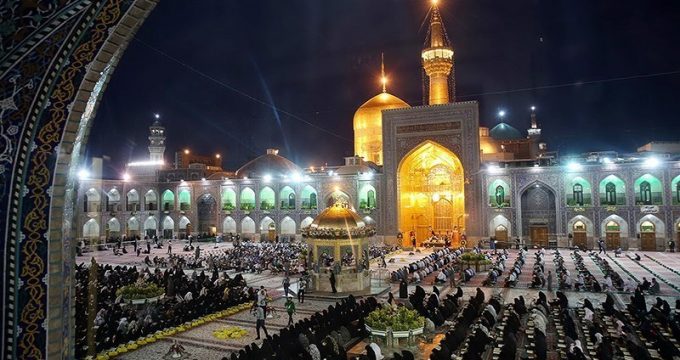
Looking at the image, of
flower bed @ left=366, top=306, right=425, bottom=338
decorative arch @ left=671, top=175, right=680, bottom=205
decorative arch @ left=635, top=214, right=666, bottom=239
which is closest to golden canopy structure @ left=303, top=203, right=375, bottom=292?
flower bed @ left=366, top=306, right=425, bottom=338

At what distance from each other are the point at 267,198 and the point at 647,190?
25.9m

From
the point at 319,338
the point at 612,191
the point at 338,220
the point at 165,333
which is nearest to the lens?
the point at 319,338

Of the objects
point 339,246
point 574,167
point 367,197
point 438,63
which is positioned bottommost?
point 339,246

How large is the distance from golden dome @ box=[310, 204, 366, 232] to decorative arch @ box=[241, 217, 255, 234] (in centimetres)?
2207

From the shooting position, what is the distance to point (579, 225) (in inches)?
1102

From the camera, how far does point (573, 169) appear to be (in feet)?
91.4

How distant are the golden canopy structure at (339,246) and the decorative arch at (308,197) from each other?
1889 cm

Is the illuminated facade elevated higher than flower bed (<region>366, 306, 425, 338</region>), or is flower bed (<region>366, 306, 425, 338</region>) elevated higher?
the illuminated facade

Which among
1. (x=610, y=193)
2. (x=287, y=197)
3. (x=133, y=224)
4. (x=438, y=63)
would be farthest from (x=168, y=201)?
(x=610, y=193)

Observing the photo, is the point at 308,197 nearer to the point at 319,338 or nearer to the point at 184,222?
the point at 184,222

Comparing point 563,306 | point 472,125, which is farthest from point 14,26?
point 472,125

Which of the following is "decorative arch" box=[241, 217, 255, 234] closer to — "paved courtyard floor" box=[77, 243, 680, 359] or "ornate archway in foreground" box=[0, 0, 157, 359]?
"paved courtyard floor" box=[77, 243, 680, 359]

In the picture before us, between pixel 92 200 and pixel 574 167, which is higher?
pixel 574 167

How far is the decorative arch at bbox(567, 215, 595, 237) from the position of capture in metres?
27.6
